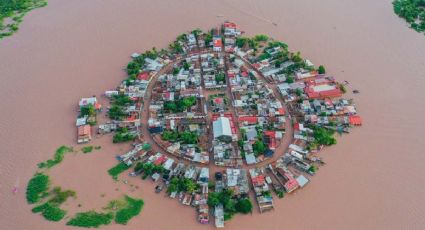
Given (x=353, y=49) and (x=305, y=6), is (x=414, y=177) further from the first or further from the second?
(x=305, y=6)

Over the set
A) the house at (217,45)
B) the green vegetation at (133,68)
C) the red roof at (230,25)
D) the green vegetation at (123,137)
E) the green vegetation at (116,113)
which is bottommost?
the green vegetation at (123,137)

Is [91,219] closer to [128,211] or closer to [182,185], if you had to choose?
[128,211]

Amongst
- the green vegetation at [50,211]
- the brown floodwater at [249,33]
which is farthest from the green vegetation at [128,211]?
the green vegetation at [50,211]

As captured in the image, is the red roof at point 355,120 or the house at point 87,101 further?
the house at point 87,101

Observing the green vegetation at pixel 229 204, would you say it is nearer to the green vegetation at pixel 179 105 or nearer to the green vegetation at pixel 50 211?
the green vegetation at pixel 179 105

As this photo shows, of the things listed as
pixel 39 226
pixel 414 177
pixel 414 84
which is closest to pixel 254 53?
pixel 414 84

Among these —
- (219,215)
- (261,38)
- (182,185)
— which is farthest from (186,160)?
(261,38)

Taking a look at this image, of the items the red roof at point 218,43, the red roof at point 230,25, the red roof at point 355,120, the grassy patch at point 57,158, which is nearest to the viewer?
the grassy patch at point 57,158
